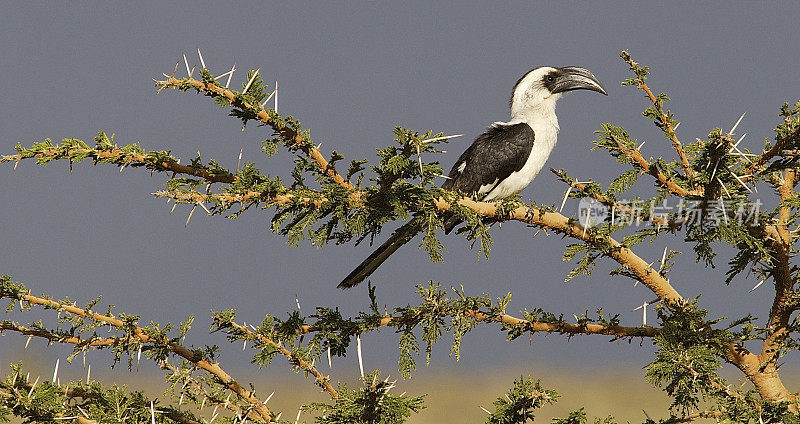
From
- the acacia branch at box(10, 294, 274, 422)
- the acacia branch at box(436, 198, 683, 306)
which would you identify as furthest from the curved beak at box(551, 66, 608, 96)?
the acacia branch at box(10, 294, 274, 422)

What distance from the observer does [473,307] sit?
15.3ft

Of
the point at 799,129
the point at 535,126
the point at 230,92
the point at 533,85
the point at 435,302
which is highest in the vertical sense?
the point at 533,85

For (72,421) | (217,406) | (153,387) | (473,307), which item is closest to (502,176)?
(473,307)

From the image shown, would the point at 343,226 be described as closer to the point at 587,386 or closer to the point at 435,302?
the point at 435,302

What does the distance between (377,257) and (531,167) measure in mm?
2759

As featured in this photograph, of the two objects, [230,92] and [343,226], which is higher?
[230,92]

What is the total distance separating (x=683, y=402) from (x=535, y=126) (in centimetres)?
422

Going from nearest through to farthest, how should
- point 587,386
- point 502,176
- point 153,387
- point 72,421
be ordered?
point 72,421 < point 502,176 < point 153,387 < point 587,386

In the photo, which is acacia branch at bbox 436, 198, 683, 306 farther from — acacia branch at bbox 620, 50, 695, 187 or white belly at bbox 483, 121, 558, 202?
white belly at bbox 483, 121, 558, 202

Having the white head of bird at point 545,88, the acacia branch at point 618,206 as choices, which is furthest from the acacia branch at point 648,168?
the white head of bird at point 545,88

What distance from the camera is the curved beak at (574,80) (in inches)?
332

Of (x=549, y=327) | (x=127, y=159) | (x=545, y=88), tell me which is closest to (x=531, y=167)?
(x=545, y=88)

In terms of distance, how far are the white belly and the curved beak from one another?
639mm

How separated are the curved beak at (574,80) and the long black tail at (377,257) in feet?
11.6
